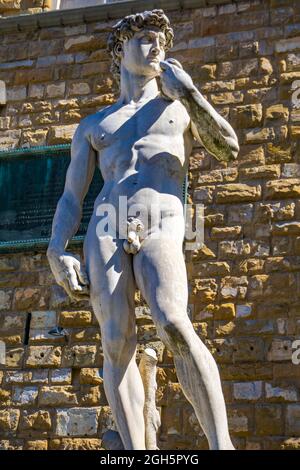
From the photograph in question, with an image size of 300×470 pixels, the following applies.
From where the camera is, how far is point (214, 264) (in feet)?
27.4

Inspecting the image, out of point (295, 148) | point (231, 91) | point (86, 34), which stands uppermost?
point (86, 34)

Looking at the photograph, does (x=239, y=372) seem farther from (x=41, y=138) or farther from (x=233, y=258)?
(x=41, y=138)

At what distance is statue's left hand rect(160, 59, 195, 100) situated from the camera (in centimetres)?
611

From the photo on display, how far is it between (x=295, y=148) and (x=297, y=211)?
Result: 474 millimetres

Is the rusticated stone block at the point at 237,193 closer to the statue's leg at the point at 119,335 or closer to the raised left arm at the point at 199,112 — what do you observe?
the raised left arm at the point at 199,112

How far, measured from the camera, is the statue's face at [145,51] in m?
6.46

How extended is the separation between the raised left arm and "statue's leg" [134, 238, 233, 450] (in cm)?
59

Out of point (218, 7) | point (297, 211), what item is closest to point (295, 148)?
point (297, 211)

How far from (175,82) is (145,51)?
41 centimetres

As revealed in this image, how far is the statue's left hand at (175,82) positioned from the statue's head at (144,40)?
29cm

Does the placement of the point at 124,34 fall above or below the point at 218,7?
below

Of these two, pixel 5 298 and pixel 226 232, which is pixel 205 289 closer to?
pixel 226 232

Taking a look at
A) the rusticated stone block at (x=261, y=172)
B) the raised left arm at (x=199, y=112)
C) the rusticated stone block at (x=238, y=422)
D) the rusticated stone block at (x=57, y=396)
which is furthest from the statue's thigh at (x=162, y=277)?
the rusticated stone block at (x=261, y=172)

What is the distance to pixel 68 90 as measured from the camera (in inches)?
367
